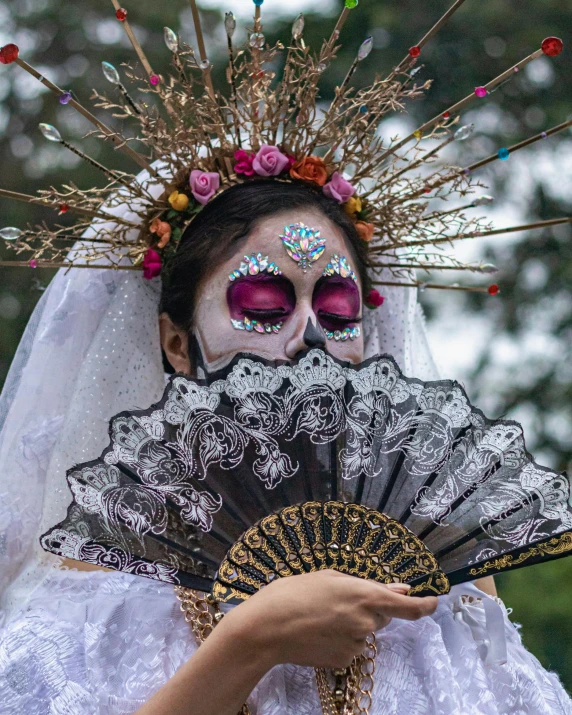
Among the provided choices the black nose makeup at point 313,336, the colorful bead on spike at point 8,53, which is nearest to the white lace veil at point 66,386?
the black nose makeup at point 313,336

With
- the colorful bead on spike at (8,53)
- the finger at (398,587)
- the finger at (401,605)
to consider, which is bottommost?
the finger at (401,605)

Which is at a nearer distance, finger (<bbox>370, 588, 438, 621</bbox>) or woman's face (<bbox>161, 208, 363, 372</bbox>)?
finger (<bbox>370, 588, 438, 621</bbox>)

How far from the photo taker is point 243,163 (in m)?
3.13

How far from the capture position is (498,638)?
8.41 ft

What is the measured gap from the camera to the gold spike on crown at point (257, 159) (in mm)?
3002

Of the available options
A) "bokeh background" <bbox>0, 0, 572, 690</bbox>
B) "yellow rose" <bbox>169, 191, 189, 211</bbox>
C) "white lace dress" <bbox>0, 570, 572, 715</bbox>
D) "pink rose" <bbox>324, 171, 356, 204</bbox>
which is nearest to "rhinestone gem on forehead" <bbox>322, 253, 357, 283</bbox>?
"pink rose" <bbox>324, 171, 356, 204</bbox>

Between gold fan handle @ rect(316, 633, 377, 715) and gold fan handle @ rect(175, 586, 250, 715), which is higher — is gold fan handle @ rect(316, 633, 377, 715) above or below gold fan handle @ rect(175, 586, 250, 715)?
below

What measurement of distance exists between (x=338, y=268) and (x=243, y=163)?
44 centimetres

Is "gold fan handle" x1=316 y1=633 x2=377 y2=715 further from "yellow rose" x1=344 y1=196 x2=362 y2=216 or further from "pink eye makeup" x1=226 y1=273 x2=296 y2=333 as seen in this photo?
"yellow rose" x1=344 y1=196 x2=362 y2=216

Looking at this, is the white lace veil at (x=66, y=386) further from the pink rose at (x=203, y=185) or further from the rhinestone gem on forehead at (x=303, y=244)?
the rhinestone gem on forehead at (x=303, y=244)

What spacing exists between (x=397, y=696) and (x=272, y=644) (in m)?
0.38

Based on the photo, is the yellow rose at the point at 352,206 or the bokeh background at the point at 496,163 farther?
the bokeh background at the point at 496,163

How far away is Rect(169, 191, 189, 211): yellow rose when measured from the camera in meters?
3.12

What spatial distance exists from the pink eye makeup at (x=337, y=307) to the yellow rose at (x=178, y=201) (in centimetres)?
48
